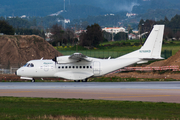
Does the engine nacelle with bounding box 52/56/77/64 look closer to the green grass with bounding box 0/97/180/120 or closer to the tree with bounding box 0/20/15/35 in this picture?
the green grass with bounding box 0/97/180/120

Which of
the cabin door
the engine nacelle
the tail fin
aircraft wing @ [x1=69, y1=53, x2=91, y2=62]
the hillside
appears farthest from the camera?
the hillside

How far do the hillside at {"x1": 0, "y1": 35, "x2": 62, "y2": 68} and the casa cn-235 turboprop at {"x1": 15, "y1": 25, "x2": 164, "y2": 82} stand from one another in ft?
76.3

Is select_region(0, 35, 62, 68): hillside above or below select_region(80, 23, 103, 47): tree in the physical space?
below

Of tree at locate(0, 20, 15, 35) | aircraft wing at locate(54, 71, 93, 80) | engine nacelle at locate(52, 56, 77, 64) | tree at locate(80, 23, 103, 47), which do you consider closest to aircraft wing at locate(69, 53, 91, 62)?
engine nacelle at locate(52, 56, 77, 64)

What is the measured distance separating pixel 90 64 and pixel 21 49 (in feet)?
105

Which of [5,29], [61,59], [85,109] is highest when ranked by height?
[5,29]

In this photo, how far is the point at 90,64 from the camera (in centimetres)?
3319

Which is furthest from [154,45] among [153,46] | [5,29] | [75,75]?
[5,29]

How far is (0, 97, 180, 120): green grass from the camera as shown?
1423 cm

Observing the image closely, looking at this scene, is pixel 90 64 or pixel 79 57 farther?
pixel 90 64

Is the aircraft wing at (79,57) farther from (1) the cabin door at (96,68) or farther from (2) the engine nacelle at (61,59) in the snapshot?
(1) the cabin door at (96,68)

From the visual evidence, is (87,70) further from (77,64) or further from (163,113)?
(163,113)

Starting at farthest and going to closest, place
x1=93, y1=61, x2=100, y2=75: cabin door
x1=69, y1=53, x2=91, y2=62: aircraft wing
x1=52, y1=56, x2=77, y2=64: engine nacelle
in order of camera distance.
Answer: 1. x1=93, y1=61, x2=100, y2=75: cabin door
2. x1=52, y1=56, x2=77, y2=64: engine nacelle
3. x1=69, y1=53, x2=91, y2=62: aircraft wing

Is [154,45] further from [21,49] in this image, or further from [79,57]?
[21,49]
